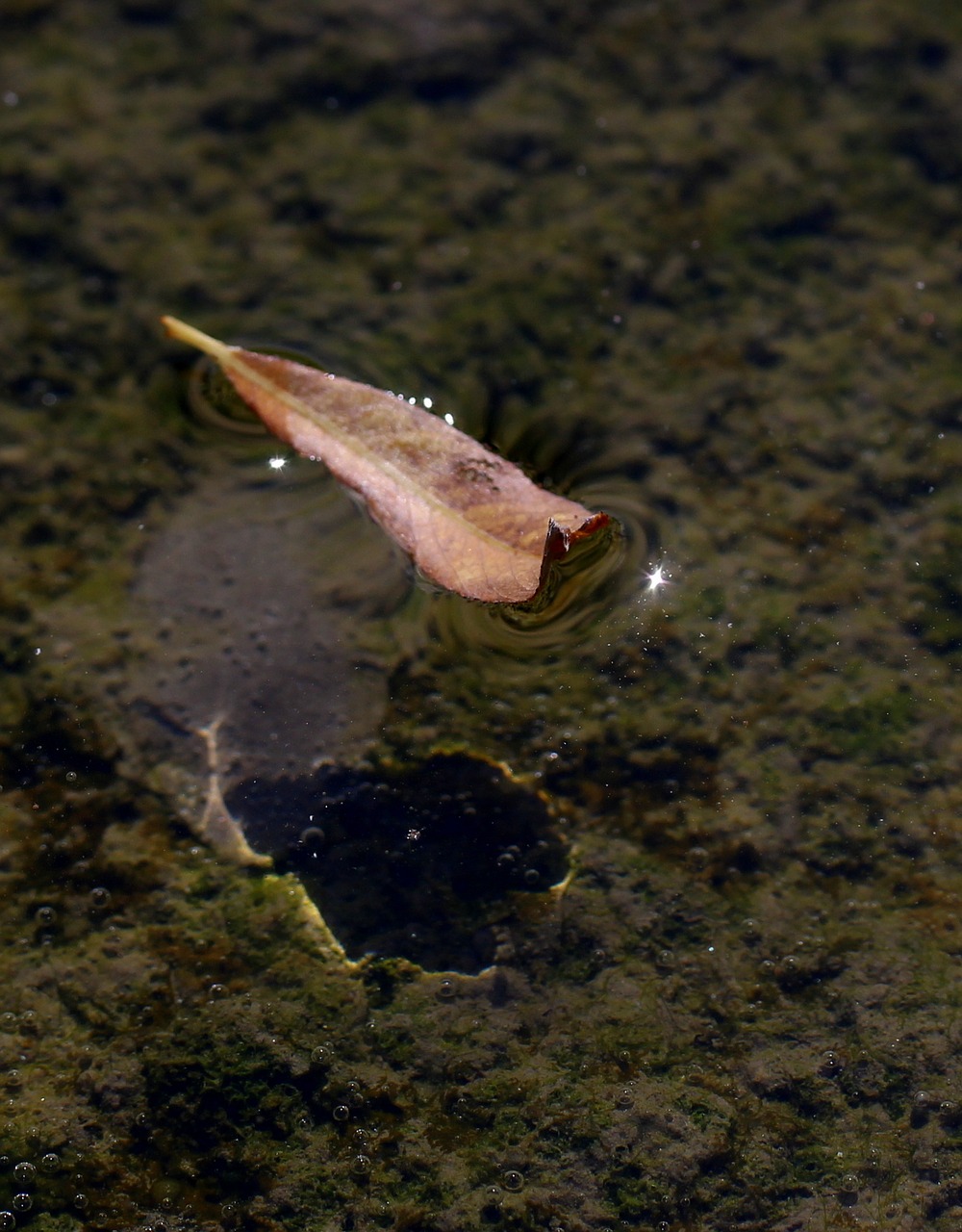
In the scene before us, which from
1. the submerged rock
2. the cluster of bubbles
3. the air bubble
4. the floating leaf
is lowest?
the cluster of bubbles

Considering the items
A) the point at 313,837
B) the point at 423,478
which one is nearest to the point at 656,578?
the point at 423,478

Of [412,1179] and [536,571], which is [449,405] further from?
[412,1179]

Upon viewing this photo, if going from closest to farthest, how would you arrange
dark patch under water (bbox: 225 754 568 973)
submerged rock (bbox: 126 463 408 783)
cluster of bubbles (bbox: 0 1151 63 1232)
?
cluster of bubbles (bbox: 0 1151 63 1232) → dark patch under water (bbox: 225 754 568 973) → submerged rock (bbox: 126 463 408 783)

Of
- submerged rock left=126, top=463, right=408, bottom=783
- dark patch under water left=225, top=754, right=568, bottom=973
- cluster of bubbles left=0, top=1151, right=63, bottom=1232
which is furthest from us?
submerged rock left=126, top=463, right=408, bottom=783

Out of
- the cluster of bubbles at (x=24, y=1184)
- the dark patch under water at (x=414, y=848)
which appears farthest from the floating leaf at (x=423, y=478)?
the cluster of bubbles at (x=24, y=1184)

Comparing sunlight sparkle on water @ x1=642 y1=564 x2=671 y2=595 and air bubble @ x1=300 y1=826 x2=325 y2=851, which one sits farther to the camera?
sunlight sparkle on water @ x1=642 y1=564 x2=671 y2=595

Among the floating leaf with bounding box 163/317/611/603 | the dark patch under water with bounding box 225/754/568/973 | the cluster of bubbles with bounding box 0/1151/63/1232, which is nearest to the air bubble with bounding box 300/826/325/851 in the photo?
the dark patch under water with bounding box 225/754/568/973

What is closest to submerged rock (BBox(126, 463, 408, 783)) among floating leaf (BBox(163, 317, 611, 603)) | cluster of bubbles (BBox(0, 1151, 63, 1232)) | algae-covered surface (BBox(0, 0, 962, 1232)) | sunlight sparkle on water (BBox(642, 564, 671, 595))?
algae-covered surface (BBox(0, 0, 962, 1232))

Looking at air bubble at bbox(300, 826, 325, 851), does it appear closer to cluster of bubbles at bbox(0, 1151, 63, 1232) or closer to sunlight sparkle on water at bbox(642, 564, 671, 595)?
cluster of bubbles at bbox(0, 1151, 63, 1232)

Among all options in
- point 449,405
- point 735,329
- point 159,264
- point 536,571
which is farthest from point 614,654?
point 159,264

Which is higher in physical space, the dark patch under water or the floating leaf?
the floating leaf
